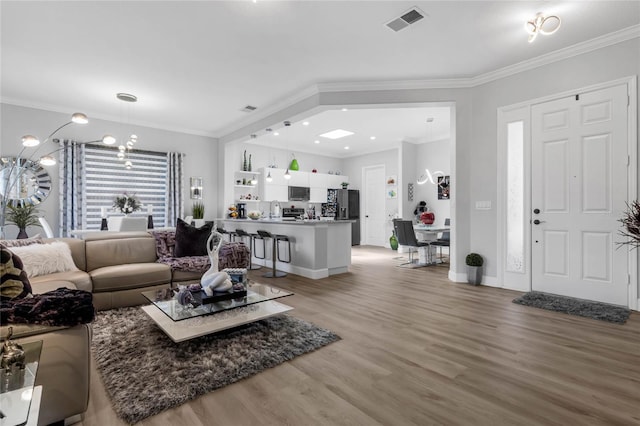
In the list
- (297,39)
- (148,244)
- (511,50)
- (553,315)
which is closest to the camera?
(553,315)

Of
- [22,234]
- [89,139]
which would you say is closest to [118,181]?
[89,139]

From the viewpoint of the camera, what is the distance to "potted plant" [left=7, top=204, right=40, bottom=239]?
4922mm

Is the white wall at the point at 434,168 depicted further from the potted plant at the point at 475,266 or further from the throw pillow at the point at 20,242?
the throw pillow at the point at 20,242

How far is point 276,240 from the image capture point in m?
5.30

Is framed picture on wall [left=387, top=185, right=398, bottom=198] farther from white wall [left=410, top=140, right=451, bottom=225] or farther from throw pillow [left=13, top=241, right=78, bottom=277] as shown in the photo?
throw pillow [left=13, top=241, right=78, bottom=277]

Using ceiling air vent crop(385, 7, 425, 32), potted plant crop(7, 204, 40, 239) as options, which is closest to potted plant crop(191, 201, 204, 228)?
potted plant crop(7, 204, 40, 239)

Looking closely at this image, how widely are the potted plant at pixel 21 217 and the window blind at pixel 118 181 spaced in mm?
744

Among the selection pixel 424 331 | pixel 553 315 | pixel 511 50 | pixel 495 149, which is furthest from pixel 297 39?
pixel 553 315

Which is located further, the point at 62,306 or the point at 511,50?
the point at 511,50

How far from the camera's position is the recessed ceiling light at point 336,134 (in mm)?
7348

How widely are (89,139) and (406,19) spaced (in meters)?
5.99

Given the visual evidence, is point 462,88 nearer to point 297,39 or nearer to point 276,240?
point 297,39

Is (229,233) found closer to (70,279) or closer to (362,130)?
(70,279)

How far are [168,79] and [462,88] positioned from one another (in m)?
4.36
